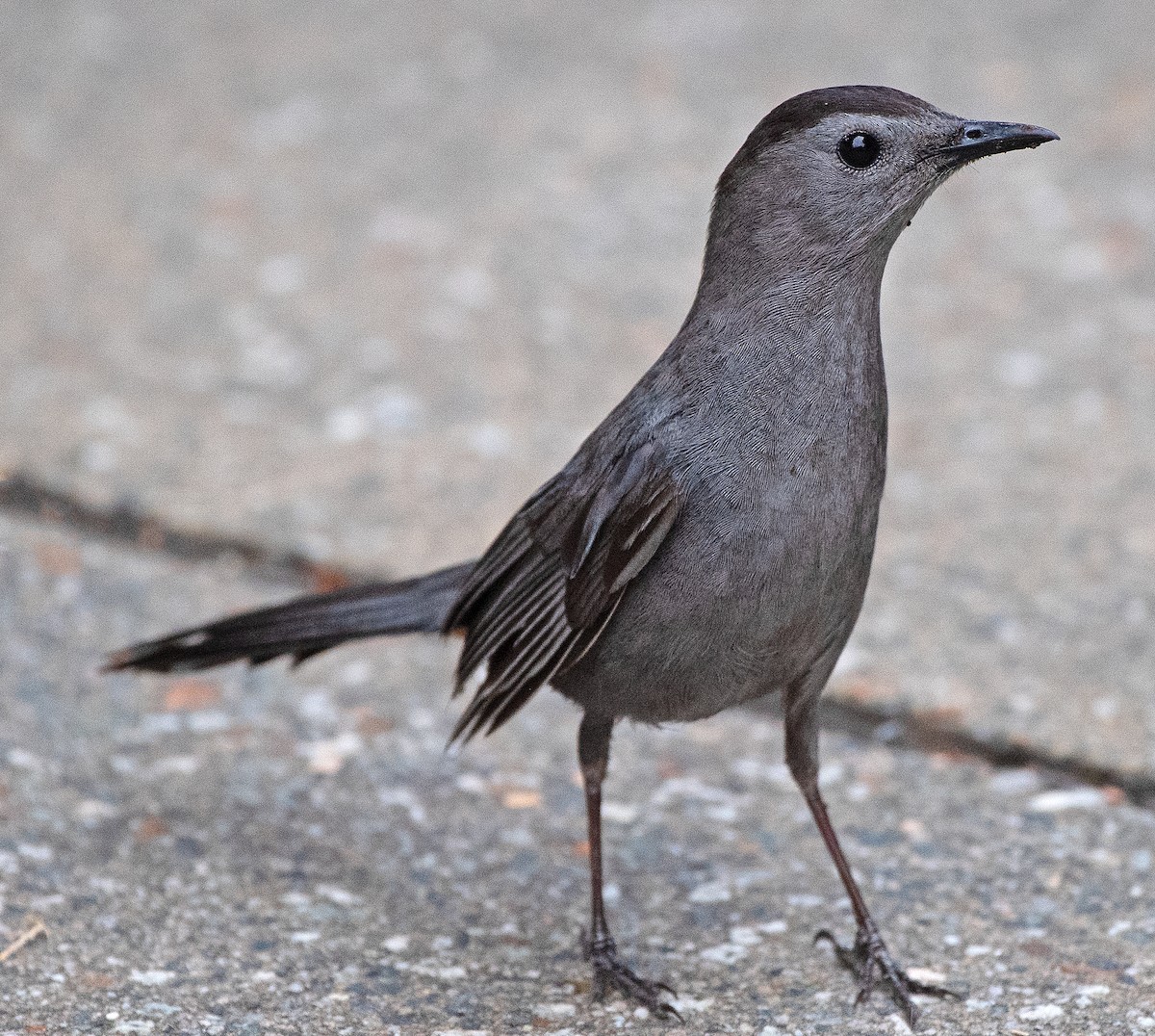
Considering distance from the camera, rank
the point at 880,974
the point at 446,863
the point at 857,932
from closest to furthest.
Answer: the point at 880,974
the point at 857,932
the point at 446,863

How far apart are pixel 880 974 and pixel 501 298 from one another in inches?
142

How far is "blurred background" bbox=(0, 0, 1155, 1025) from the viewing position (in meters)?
5.11

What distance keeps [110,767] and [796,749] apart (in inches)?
72.4

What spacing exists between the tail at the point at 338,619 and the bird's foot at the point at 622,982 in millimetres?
892

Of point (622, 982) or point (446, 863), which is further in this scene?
point (446, 863)

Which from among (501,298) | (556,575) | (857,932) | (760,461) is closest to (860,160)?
(760,461)

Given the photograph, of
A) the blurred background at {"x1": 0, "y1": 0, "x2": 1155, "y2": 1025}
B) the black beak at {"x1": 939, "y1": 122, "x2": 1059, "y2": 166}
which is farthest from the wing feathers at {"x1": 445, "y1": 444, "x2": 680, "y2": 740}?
the blurred background at {"x1": 0, "y1": 0, "x2": 1155, "y2": 1025}

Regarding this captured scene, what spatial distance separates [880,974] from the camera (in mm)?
3695

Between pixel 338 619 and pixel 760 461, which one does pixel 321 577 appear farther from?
pixel 760 461

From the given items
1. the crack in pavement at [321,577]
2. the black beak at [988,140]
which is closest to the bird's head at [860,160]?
the black beak at [988,140]

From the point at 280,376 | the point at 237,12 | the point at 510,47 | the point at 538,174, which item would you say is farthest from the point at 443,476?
the point at 237,12

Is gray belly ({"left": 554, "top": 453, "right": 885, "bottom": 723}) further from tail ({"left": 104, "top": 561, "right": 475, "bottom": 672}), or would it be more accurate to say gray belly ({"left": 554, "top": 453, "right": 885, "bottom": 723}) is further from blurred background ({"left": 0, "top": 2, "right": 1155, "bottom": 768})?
blurred background ({"left": 0, "top": 2, "right": 1155, "bottom": 768})

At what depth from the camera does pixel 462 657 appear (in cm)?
402

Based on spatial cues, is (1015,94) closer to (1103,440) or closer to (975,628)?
(1103,440)
